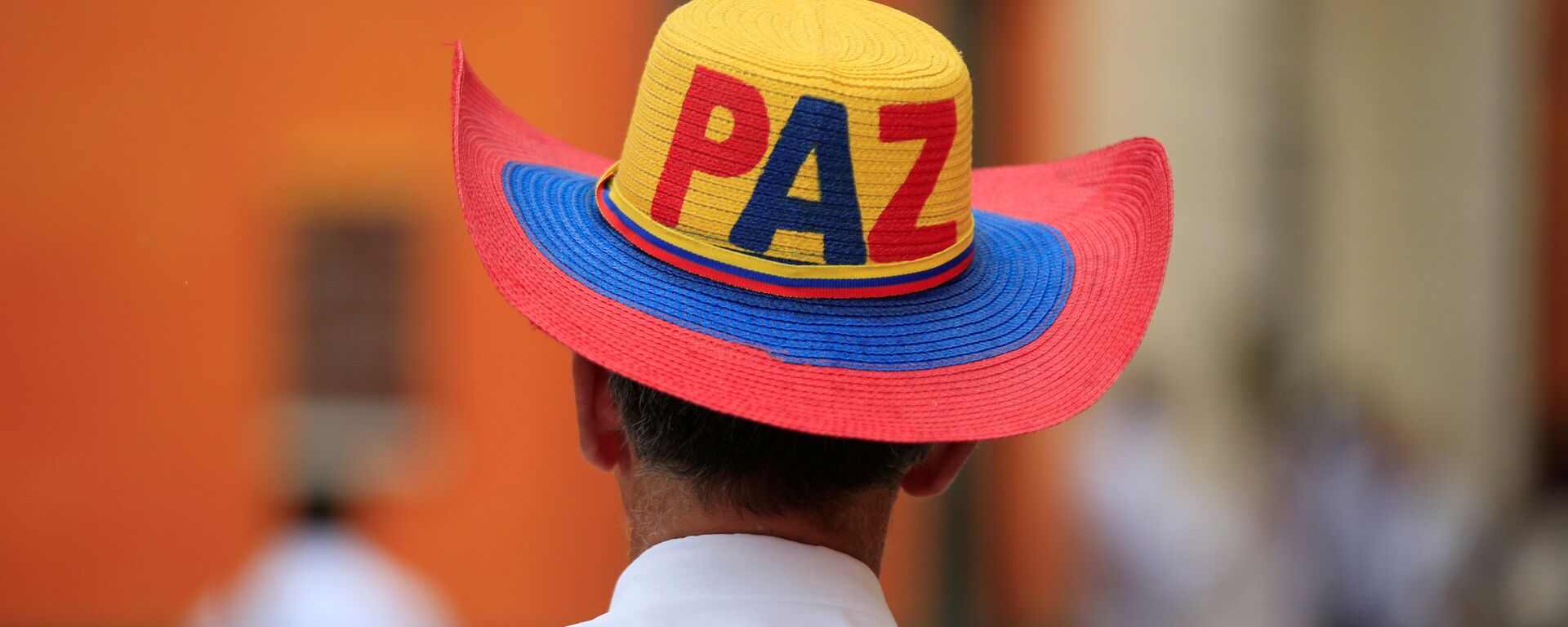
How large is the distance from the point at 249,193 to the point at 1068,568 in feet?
12.6

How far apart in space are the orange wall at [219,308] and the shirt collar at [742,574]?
5183 millimetres

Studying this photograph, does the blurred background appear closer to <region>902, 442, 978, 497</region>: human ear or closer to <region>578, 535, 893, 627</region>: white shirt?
<region>902, 442, 978, 497</region>: human ear

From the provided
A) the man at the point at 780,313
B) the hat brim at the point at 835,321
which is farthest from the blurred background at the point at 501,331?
the man at the point at 780,313

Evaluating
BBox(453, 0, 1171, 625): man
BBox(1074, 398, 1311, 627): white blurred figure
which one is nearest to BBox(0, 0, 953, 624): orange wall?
BBox(1074, 398, 1311, 627): white blurred figure

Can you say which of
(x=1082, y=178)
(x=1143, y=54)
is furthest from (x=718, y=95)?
(x=1143, y=54)

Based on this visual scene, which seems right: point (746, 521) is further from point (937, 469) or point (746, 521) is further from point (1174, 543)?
point (1174, 543)

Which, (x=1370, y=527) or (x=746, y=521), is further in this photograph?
(x=1370, y=527)

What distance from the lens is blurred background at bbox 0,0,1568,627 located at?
20.1 feet

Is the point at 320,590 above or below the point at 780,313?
below

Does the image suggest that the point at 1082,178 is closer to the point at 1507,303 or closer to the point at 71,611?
the point at 1507,303

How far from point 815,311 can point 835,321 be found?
23 millimetres

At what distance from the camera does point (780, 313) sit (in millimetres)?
1554

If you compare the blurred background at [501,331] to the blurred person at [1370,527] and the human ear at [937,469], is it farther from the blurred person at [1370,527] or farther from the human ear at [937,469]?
the human ear at [937,469]

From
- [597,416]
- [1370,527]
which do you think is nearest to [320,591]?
[597,416]
